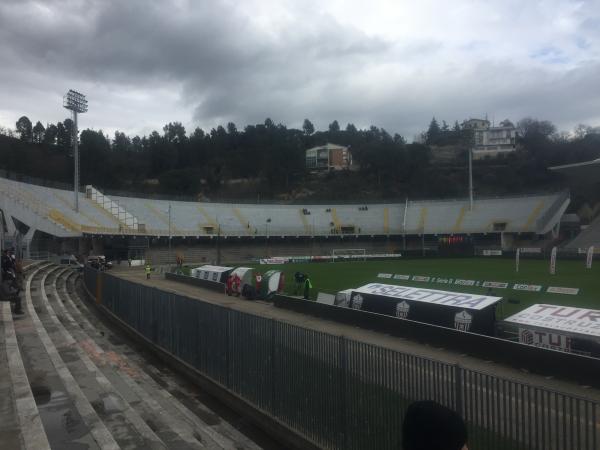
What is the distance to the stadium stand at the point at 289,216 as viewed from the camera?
54.1 metres

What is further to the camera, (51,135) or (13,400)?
(51,135)

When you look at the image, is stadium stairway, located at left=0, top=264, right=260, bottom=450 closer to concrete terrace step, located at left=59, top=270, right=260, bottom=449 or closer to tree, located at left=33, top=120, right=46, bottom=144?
concrete terrace step, located at left=59, top=270, right=260, bottom=449

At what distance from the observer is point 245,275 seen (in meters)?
28.0

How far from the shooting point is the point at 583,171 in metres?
56.3

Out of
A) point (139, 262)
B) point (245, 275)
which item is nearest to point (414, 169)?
point (139, 262)

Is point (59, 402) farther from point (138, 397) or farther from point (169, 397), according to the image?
point (169, 397)

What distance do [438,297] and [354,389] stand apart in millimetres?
10763

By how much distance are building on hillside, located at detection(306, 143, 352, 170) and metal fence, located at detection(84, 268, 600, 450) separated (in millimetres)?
108041

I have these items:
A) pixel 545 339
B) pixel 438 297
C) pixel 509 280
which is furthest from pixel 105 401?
pixel 509 280

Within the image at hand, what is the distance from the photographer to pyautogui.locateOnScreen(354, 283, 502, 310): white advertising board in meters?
15.1

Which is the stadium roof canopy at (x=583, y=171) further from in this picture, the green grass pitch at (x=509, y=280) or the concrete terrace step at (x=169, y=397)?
the concrete terrace step at (x=169, y=397)

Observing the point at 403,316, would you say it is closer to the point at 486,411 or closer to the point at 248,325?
the point at 248,325

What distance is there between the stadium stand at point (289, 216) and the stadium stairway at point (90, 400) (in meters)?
38.7

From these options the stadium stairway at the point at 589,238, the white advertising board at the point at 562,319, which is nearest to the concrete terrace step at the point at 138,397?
the white advertising board at the point at 562,319
